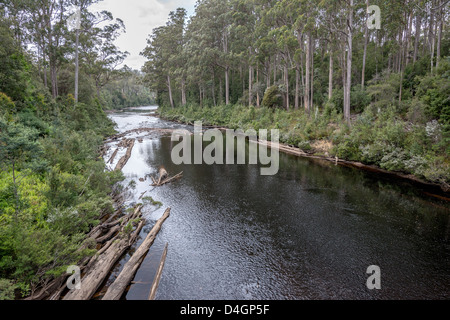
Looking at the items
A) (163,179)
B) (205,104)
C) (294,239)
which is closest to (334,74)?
(205,104)

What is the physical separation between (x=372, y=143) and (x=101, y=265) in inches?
649

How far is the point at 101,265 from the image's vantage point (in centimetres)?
628

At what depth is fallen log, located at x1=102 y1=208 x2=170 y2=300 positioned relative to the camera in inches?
220

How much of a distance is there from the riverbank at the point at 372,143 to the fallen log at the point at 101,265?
1361 cm

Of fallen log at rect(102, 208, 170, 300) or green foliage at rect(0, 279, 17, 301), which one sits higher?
green foliage at rect(0, 279, 17, 301)

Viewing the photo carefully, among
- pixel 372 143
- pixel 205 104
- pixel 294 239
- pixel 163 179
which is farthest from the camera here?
pixel 205 104

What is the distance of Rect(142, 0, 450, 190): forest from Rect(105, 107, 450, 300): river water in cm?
333

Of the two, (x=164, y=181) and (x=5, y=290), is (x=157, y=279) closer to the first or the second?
(x=5, y=290)

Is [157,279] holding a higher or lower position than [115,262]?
lower

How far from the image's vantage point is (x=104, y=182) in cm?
1036

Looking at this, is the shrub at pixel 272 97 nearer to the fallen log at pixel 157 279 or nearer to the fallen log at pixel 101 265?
the fallen log at pixel 101 265

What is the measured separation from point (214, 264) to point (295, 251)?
8.33 ft

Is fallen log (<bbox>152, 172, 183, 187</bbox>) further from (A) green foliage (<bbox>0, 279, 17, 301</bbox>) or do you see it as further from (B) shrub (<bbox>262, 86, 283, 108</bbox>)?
(B) shrub (<bbox>262, 86, 283, 108</bbox>)

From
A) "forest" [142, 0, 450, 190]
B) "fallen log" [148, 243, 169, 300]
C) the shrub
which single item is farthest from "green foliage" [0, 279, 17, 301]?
the shrub
